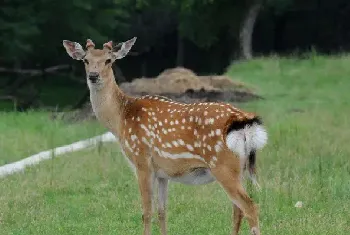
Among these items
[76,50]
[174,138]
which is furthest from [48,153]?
[174,138]

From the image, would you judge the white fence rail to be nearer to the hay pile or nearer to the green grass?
the green grass

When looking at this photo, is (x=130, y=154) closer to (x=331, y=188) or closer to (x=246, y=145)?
(x=246, y=145)

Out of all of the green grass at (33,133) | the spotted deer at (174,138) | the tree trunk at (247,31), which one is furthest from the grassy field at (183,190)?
the tree trunk at (247,31)

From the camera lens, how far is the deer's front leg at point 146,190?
8508mm

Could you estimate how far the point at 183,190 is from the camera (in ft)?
38.0

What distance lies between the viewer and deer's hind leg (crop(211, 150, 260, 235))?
7.85 meters

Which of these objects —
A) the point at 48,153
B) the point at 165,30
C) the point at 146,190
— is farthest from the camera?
the point at 165,30

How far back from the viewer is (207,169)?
8148 millimetres

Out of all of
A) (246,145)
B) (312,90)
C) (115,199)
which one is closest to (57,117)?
(312,90)

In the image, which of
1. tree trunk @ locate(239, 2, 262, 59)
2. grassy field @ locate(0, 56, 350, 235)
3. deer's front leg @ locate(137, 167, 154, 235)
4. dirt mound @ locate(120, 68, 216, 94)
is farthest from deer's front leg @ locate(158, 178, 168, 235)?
tree trunk @ locate(239, 2, 262, 59)

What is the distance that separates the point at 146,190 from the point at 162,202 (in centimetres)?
38

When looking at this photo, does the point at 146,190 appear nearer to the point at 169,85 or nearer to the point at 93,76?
the point at 93,76

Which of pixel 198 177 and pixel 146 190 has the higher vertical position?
pixel 198 177

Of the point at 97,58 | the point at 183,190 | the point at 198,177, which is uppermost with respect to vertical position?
the point at 97,58
